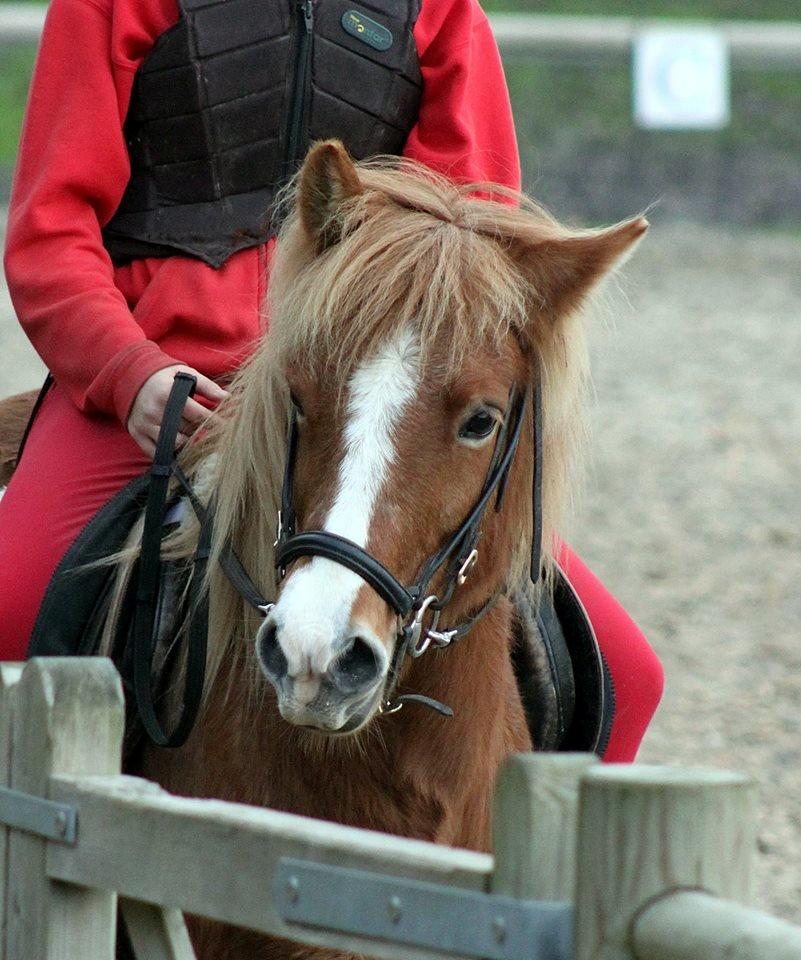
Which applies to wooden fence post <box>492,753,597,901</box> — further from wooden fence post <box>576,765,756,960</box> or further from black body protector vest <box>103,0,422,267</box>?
black body protector vest <box>103,0,422,267</box>

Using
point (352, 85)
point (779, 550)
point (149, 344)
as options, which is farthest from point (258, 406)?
point (779, 550)

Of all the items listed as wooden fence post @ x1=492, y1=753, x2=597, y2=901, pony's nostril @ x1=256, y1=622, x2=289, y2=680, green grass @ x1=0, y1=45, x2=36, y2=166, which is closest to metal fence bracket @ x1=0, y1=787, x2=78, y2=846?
pony's nostril @ x1=256, y1=622, x2=289, y2=680

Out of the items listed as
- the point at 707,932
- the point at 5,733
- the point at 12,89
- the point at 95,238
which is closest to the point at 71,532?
the point at 95,238

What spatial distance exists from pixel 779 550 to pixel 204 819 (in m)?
6.19

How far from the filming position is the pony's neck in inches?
90.4

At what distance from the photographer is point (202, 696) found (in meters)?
2.43

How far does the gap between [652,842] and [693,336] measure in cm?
942

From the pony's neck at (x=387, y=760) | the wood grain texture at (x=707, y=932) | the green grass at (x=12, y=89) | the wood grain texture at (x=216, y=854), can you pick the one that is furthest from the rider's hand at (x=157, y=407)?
the green grass at (x=12, y=89)

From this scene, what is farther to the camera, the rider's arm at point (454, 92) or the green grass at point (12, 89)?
the green grass at point (12, 89)

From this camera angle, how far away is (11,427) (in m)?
3.18

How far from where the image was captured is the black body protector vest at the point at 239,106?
9.19 feet

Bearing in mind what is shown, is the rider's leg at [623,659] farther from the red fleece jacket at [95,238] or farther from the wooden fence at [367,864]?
the wooden fence at [367,864]

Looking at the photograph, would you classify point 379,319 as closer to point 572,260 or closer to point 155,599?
point 572,260

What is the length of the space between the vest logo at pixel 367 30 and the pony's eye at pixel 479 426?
107cm
